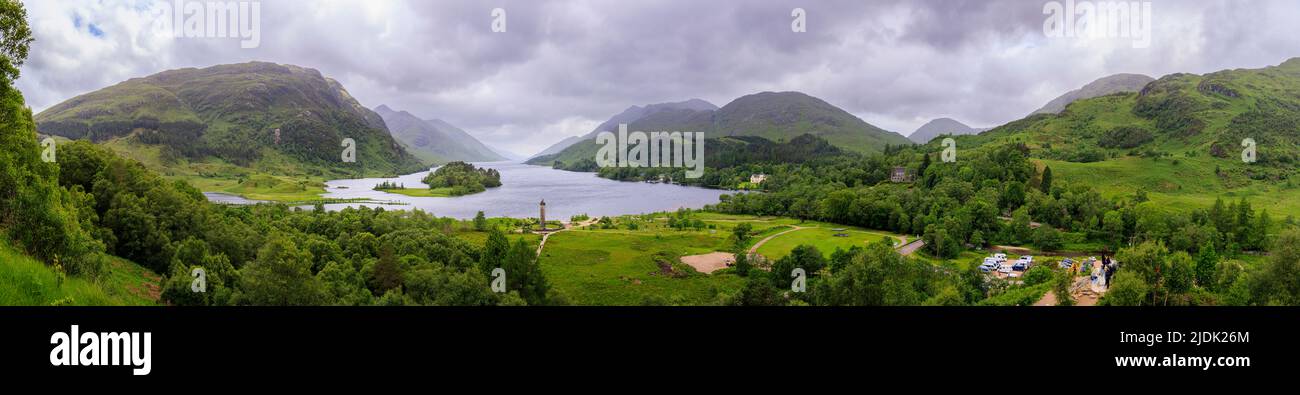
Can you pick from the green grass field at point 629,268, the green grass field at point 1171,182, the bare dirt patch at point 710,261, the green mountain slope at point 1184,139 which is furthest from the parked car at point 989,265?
the green mountain slope at point 1184,139

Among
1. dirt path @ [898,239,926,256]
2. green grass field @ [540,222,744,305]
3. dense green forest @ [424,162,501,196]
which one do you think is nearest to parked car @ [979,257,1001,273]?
dirt path @ [898,239,926,256]

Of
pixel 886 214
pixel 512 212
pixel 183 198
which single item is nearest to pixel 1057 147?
pixel 886 214

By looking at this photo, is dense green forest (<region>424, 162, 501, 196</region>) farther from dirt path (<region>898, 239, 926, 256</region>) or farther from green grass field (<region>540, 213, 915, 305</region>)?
dirt path (<region>898, 239, 926, 256</region>)

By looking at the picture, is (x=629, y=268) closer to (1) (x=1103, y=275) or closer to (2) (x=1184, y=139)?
(1) (x=1103, y=275)
